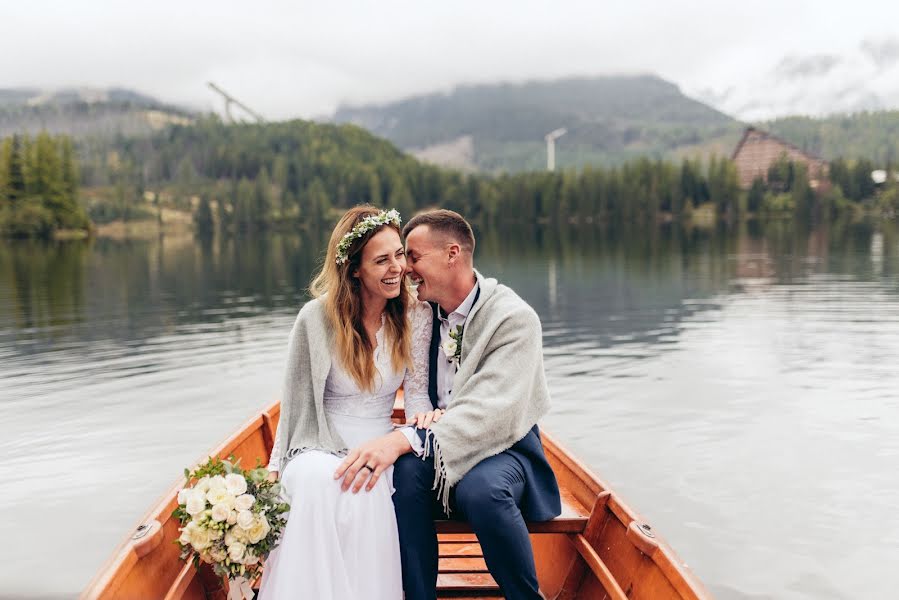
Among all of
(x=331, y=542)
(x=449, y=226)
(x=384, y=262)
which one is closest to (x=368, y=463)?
(x=331, y=542)

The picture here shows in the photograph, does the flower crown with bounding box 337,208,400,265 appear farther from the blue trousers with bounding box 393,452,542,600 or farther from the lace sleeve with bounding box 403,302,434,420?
the blue trousers with bounding box 393,452,542,600

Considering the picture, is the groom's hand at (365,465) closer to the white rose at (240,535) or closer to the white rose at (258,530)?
the white rose at (258,530)

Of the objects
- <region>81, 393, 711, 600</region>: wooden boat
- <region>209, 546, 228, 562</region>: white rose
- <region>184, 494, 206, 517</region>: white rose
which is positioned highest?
<region>184, 494, 206, 517</region>: white rose

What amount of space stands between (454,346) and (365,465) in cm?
97

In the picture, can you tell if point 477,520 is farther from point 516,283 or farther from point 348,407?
point 516,283

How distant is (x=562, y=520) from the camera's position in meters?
4.96

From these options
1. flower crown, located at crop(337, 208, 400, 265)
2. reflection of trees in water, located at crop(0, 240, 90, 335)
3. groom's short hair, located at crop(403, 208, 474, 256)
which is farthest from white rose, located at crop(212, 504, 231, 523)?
reflection of trees in water, located at crop(0, 240, 90, 335)

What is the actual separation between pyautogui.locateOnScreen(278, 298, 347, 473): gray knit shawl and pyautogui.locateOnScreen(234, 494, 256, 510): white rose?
2.24 ft

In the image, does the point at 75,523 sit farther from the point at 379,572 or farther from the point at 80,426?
the point at 379,572

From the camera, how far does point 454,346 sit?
5.00 m

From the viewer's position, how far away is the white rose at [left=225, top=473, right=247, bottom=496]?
4215 millimetres

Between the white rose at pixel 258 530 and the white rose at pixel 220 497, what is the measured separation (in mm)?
159

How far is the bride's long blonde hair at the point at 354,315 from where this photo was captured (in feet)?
16.2

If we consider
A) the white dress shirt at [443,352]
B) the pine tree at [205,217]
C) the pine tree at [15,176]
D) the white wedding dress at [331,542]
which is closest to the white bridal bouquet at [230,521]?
the white wedding dress at [331,542]
